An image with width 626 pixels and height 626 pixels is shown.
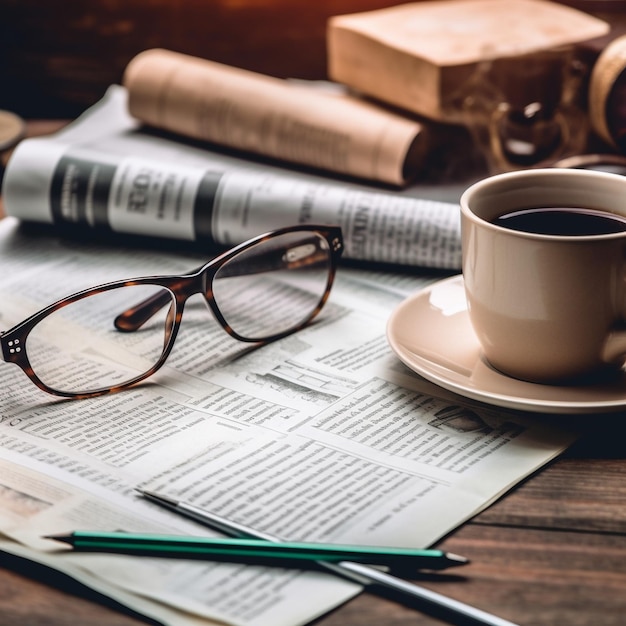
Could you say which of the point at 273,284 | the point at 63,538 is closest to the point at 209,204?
the point at 273,284

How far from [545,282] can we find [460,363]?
0.33ft

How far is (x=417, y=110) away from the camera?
3.10 ft

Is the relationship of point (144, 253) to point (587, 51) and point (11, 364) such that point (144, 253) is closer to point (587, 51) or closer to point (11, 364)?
point (11, 364)

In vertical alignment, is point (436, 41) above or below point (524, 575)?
above

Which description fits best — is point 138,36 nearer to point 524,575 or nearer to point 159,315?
point 159,315

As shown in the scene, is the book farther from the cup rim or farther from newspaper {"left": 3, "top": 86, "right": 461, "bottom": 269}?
the cup rim

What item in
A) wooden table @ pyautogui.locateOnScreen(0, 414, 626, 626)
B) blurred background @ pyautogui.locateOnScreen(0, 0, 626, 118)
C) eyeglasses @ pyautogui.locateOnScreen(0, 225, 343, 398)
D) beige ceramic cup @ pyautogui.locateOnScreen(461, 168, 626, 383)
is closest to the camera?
wooden table @ pyautogui.locateOnScreen(0, 414, 626, 626)

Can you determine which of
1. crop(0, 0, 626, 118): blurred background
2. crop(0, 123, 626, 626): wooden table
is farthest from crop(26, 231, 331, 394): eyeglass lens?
crop(0, 0, 626, 118): blurred background

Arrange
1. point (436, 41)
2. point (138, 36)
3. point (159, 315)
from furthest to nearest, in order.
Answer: point (138, 36), point (436, 41), point (159, 315)

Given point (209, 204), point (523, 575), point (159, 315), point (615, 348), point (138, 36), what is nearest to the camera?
point (523, 575)

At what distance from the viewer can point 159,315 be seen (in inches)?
28.5

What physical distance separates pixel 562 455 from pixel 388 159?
0.42 m

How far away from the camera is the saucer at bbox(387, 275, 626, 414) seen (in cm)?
55

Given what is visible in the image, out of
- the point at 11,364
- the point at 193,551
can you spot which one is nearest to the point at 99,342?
the point at 11,364
